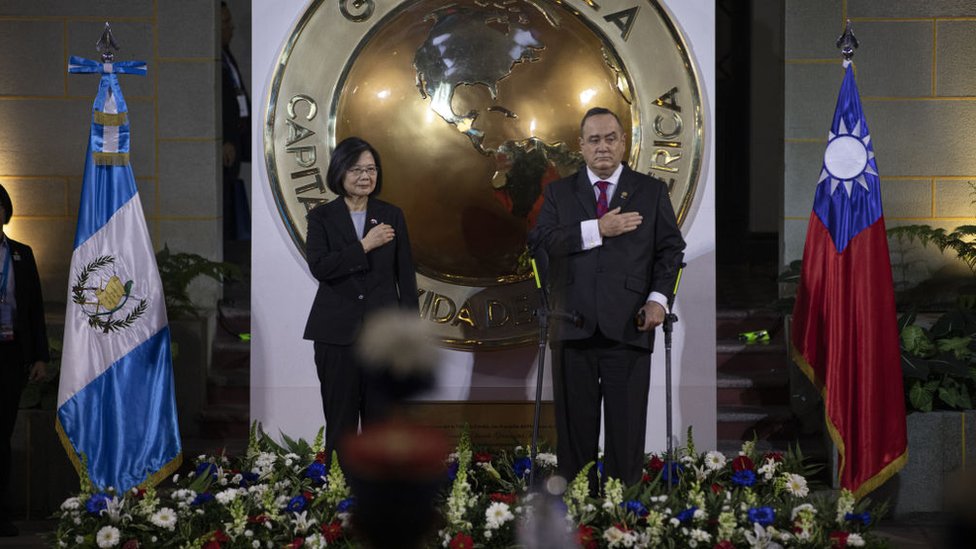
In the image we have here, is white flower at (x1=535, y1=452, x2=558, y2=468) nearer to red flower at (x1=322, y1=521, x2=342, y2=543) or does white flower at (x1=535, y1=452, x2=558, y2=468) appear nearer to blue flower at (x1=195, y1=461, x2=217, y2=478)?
red flower at (x1=322, y1=521, x2=342, y2=543)

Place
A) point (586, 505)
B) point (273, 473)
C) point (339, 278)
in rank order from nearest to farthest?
1. point (586, 505)
2. point (339, 278)
3. point (273, 473)

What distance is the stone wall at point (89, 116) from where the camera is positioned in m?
6.47

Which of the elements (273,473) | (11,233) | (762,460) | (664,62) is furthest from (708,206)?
(11,233)

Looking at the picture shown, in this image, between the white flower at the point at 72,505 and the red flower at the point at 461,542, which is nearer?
the red flower at the point at 461,542

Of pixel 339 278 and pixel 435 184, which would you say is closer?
pixel 339 278

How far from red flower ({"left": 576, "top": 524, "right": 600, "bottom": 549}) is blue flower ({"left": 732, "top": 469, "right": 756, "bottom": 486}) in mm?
960

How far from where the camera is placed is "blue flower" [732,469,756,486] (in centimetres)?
467

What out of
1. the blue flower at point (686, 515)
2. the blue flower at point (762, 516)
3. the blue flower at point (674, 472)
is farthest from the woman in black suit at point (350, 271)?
the blue flower at point (762, 516)

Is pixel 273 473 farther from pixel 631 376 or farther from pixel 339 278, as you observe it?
pixel 631 376

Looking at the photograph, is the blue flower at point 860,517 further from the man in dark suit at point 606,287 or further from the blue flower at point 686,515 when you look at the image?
the man in dark suit at point 606,287

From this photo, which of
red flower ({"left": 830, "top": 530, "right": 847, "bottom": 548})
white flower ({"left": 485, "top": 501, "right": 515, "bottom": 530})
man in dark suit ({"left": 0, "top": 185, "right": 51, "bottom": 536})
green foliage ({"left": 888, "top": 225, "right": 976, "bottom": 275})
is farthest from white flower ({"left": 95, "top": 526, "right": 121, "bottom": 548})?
green foliage ({"left": 888, "top": 225, "right": 976, "bottom": 275})

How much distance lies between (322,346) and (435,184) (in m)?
1.13

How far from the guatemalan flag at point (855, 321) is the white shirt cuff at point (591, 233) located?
1216 millimetres

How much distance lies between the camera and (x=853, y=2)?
6375 mm
